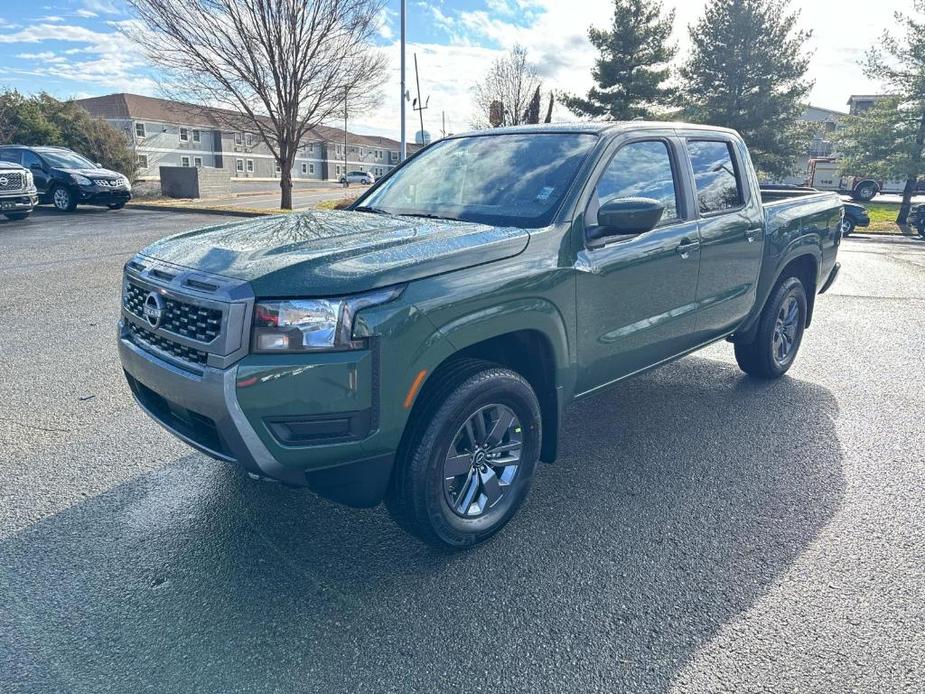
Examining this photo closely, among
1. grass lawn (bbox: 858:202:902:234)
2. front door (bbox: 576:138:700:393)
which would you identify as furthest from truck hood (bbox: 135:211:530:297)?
grass lawn (bbox: 858:202:902:234)

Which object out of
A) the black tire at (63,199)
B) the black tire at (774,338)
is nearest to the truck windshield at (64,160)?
the black tire at (63,199)

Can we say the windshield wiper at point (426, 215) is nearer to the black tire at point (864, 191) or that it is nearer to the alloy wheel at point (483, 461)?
the alloy wheel at point (483, 461)

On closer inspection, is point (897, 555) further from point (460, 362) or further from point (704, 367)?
point (704, 367)

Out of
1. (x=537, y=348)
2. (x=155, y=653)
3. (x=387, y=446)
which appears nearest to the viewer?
(x=155, y=653)

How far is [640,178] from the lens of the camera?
359 centimetres

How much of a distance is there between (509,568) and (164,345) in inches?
68.1

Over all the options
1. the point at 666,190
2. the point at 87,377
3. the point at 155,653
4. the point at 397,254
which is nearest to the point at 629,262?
the point at 666,190

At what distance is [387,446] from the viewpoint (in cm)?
243

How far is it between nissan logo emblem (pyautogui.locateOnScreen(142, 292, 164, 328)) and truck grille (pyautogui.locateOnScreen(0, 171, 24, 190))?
13.7m

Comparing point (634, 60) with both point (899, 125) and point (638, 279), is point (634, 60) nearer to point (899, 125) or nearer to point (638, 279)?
point (899, 125)

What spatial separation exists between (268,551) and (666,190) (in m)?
2.92

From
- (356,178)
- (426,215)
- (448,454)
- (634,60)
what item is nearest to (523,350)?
(448,454)

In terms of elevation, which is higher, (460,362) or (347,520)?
(460,362)

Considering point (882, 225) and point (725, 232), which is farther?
point (882, 225)
